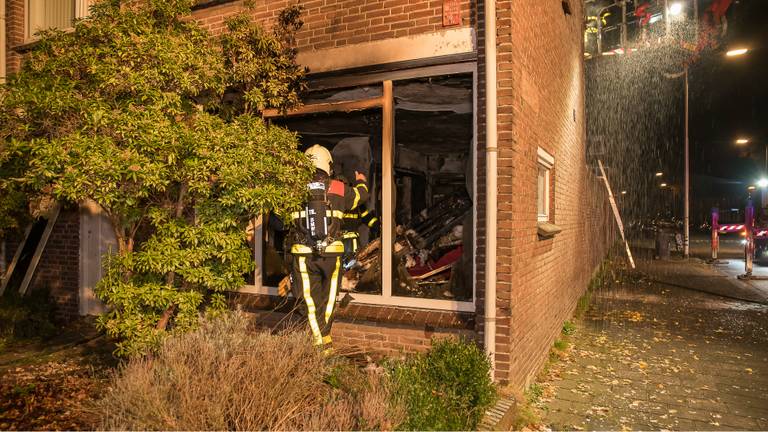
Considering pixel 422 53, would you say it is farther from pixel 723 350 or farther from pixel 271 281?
pixel 723 350

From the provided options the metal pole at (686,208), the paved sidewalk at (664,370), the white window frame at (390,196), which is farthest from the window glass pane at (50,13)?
the metal pole at (686,208)

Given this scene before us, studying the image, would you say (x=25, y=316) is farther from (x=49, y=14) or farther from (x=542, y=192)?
(x=542, y=192)

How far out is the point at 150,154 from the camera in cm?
373

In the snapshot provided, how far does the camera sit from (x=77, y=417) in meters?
A: 3.48

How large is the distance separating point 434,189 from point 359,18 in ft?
9.12

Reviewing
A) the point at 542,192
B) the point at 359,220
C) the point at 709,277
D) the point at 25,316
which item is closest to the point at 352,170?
the point at 359,220

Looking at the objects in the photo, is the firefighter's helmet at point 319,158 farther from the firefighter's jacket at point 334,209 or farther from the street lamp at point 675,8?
the street lamp at point 675,8

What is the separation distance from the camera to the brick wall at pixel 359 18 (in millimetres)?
4906

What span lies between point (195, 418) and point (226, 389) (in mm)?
211

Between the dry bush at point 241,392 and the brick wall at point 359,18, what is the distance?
324 cm

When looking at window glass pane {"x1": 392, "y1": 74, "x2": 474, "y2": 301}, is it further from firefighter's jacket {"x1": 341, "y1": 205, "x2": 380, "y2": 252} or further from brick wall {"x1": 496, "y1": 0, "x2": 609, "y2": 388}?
brick wall {"x1": 496, "y1": 0, "x2": 609, "y2": 388}

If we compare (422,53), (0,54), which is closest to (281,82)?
(422,53)

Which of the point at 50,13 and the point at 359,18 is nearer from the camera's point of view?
the point at 359,18

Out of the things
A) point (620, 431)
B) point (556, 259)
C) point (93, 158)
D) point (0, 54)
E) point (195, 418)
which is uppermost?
point (0, 54)
